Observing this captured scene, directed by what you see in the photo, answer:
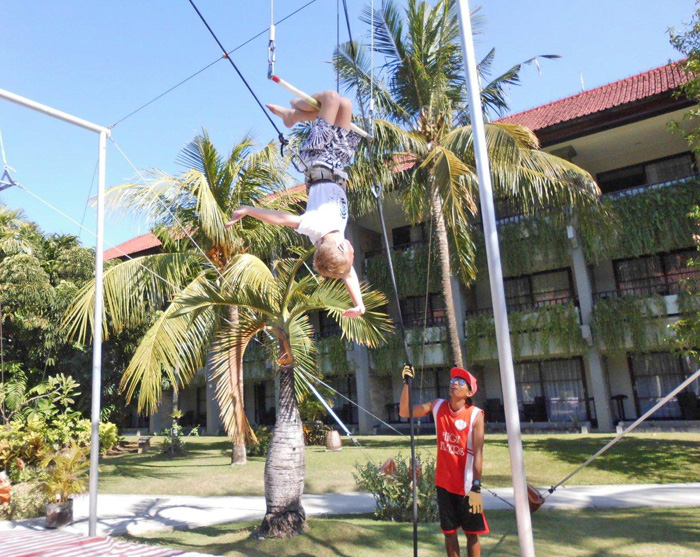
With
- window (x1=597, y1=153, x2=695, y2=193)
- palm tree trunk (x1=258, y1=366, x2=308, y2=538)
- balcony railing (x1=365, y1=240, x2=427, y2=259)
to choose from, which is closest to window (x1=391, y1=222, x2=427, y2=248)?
balcony railing (x1=365, y1=240, x2=427, y2=259)

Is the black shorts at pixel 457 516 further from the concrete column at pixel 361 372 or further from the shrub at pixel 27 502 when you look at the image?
the concrete column at pixel 361 372

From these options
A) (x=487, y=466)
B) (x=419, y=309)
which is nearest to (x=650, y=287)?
(x=419, y=309)

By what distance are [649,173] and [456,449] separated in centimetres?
1785

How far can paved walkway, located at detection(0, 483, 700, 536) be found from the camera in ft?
27.7

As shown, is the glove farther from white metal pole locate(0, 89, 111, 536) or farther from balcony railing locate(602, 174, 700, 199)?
balcony railing locate(602, 174, 700, 199)

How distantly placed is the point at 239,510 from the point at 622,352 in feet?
44.2

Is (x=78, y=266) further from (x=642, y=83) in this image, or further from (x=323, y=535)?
(x=642, y=83)

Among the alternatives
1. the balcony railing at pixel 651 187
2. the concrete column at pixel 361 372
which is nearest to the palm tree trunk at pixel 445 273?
the balcony railing at pixel 651 187

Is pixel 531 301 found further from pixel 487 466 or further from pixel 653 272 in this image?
pixel 487 466

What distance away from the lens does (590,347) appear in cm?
1769

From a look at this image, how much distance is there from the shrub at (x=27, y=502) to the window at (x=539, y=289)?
613 inches

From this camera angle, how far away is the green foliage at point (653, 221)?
16391 millimetres

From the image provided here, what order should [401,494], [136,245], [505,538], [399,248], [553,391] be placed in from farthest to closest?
1. [136,245]
2. [399,248]
3. [553,391]
4. [401,494]
5. [505,538]

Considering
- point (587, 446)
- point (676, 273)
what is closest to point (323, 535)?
point (587, 446)
